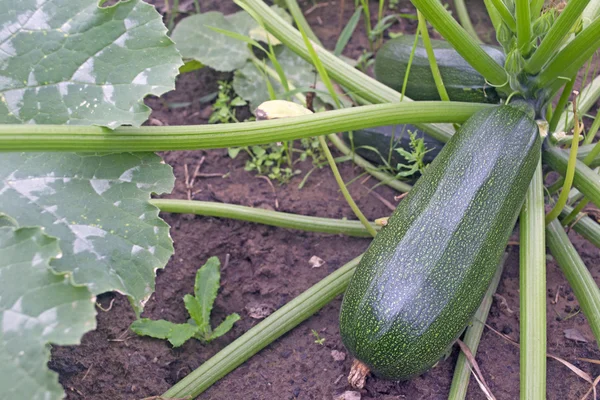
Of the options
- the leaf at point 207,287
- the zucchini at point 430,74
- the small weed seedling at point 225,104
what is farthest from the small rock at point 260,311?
the zucchini at point 430,74

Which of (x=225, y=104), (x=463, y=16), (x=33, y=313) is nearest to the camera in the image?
(x=33, y=313)

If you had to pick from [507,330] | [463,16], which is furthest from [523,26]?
[463,16]

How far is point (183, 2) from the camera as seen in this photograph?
342cm

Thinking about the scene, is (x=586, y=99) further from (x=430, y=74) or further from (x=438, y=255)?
(x=438, y=255)

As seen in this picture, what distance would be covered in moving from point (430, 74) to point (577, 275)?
1.03 metres

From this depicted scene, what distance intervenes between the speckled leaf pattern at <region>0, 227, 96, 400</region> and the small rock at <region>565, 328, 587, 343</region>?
1637 millimetres

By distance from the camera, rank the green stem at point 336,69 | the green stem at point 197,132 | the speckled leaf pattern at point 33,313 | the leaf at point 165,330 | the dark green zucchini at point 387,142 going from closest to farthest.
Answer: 1. the speckled leaf pattern at point 33,313
2. the green stem at point 197,132
3. the leaf at point 165,330
4. the green stem at point 336,69
5. the dark green zucchini at point 387,142

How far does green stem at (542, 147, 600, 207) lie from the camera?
1.98 meters

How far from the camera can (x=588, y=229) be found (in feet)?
7.19

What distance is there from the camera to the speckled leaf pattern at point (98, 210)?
1622 mm

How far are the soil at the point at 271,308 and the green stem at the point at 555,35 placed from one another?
2.37 feet

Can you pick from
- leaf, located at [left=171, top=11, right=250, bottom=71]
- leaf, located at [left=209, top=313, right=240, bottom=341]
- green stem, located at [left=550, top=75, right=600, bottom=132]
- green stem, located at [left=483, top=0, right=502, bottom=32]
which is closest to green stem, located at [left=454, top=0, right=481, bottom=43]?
green stem, located at [left=550, top=75, right=600, bottom=132]

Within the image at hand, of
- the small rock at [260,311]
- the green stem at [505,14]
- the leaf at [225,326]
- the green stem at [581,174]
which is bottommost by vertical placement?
the small rock at [260,311]

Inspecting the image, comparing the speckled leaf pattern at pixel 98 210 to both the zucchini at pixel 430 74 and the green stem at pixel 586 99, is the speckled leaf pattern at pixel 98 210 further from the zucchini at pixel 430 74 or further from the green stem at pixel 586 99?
the green stem at pixel 586 99
